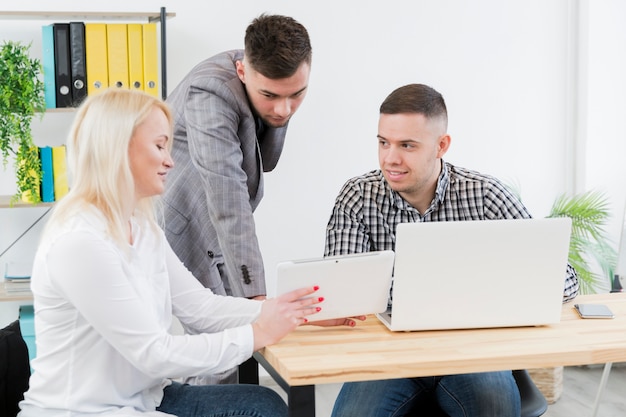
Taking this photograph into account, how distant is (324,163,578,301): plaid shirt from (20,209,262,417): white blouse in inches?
25.5

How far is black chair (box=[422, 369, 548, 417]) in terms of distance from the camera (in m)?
2.00

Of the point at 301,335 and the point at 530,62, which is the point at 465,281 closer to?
the point at 301,335

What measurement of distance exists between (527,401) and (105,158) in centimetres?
113

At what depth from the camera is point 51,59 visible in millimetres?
3322

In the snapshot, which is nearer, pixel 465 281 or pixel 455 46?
pixel 465 281

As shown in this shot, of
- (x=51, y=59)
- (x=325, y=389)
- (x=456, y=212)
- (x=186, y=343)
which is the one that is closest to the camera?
(x=186, y=343)

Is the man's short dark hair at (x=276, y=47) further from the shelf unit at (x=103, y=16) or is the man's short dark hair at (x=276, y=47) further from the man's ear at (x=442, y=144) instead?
the shelf unit at (x=103, y=16)

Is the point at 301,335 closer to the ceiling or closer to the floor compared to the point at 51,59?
closer to the floor

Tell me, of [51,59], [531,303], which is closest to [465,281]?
[531,303]

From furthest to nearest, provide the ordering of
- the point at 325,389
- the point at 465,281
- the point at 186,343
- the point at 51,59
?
the point at 325,389, the point at 51,59, the point at 465,281, the point at 186,343

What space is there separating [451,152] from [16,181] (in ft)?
6.44

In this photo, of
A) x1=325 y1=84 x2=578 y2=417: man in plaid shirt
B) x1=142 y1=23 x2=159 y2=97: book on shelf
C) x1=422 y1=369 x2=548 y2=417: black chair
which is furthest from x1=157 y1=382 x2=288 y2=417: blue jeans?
x1=142 y1=23 x2=159 y2=97: book on shelf

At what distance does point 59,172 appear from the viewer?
11.0 ft

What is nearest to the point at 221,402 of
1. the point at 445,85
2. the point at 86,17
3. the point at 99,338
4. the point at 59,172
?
the point at 99,338
